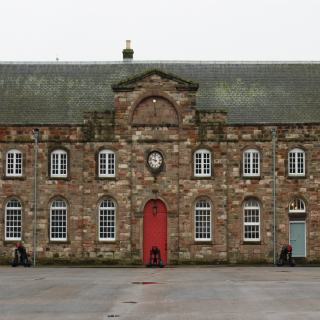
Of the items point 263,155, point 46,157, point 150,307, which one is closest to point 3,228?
point 46,157

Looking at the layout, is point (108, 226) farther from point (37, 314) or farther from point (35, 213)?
point (37, 314)

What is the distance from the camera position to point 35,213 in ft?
115

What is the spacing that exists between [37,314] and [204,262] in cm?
2157

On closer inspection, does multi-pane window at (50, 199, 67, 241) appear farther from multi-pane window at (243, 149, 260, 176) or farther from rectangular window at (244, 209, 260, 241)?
multi-pane window at (243, 149, 260, 176)

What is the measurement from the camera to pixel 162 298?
648 inches

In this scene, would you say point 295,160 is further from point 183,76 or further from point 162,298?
point 162,298

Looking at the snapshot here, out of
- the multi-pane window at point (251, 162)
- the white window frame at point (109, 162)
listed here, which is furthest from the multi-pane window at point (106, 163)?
the multi-pane window at point (251, 162)

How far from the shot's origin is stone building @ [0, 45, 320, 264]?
3500 centimetres

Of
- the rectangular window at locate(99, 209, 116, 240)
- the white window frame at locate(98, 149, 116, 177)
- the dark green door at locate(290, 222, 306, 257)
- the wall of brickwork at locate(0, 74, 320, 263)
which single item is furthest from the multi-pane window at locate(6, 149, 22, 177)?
the dark green door at locate(290, 222, 306, 257)

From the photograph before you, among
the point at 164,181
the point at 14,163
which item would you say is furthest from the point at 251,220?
the point at 14,163

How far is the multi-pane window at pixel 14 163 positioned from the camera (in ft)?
→ 117

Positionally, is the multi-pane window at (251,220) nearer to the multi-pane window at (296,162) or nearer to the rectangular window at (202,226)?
the rectangular window at (202,226)

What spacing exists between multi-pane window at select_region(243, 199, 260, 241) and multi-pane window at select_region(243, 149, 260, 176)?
1.59 meters

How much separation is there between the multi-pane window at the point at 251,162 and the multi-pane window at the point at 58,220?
10.5 metres
